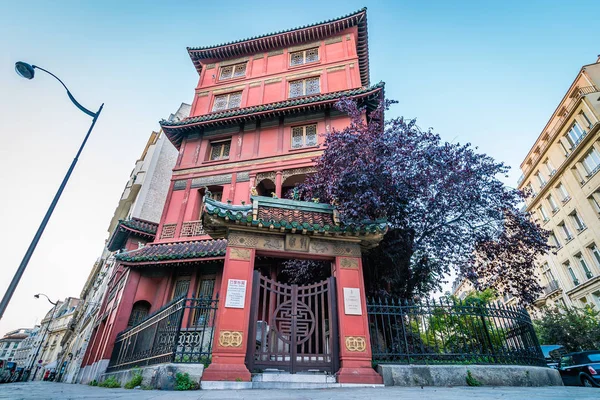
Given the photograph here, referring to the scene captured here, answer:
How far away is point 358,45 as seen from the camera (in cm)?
2050

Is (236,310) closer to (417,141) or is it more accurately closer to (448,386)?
(448,386)

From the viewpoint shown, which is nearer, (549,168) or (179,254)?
(179,254)

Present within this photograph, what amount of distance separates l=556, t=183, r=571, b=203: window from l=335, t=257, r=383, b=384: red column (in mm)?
29077

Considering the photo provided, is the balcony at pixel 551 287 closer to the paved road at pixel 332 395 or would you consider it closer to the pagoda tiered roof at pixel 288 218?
the pagoda tiered roof at pixel 288 218

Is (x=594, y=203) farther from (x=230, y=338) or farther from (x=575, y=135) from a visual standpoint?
(x=230, y=338)

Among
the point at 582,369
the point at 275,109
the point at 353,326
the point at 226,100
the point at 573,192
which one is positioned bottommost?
the point at 582,369

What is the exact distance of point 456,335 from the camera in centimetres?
751

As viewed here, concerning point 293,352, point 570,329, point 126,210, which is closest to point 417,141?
point 293,352

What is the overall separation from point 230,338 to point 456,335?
5.33 meters

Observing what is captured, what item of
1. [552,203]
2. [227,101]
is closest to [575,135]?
[552,203]

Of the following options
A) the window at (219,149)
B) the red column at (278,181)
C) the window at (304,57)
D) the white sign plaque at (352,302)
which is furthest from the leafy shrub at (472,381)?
the window at (304,57)

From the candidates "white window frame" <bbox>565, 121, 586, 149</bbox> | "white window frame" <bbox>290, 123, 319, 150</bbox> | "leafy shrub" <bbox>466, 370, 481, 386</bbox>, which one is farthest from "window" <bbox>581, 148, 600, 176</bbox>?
"leafy shrub" <bbox>466, 370, 481, 386</bbox>

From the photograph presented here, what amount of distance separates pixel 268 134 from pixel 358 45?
9377mm

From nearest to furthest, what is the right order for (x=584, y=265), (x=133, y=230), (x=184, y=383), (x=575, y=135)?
(x=184, y=383)
(x=133, y=230)
(x=584, y=265)
(x=575, y=135)
